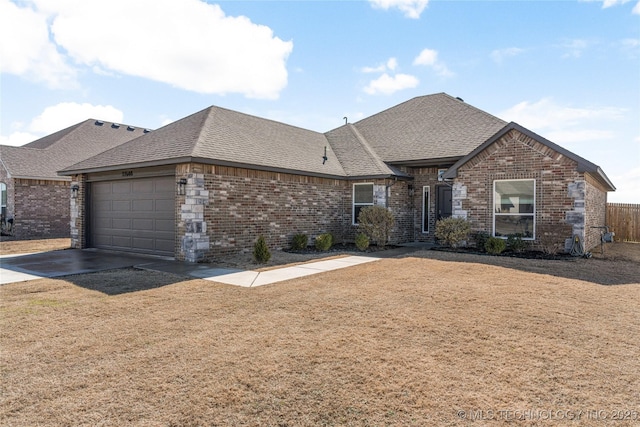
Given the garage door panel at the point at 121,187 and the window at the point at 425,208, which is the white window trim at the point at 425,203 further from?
the garage door panel at the point at 121,187

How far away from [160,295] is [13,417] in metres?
3.86

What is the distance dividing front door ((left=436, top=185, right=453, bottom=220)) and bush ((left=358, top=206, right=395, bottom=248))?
2717 mm

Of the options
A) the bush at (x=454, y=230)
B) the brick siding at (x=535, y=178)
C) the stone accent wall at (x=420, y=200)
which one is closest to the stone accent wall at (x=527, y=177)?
the brick siding at (x=535, y=178)

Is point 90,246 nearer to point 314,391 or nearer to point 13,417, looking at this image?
point 13,417

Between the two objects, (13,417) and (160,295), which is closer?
(13,417)

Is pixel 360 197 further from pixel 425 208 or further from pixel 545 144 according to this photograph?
pixel 545 144

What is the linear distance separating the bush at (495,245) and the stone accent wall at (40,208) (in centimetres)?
2013

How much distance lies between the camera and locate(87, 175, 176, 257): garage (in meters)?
11.5

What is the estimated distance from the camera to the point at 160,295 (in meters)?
6.66

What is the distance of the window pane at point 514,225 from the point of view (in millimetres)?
12211

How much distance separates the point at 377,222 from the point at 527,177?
16.7ft

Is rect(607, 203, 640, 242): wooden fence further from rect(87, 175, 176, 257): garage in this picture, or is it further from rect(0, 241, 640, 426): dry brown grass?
rect(87, 175, 176, 257): garage

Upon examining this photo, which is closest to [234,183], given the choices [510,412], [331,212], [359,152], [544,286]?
[331,212]

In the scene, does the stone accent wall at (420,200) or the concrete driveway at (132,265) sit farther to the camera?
the stone accent wall at (420,200)
